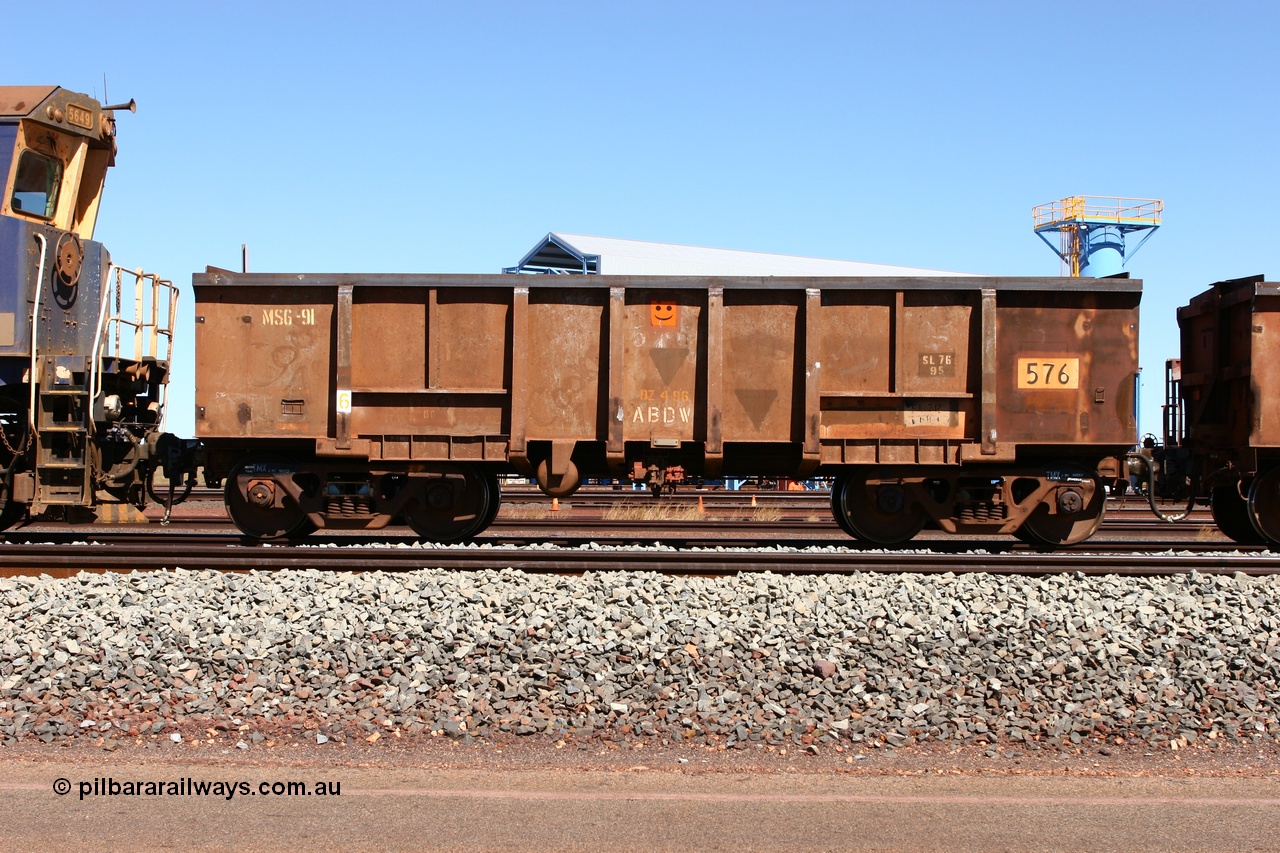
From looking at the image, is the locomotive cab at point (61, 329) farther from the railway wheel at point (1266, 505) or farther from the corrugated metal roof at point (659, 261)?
the corrugated metal roof at point (659, 261)

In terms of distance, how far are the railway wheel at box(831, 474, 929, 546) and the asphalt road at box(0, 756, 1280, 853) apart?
6.07 metres

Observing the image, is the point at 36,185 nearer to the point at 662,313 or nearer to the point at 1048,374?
the point at 662,313

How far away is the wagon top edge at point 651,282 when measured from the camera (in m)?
10.8

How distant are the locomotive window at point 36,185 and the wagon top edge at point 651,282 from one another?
1642mm

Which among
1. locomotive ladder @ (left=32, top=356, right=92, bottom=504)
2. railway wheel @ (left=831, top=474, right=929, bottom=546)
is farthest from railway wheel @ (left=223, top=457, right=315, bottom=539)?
railway wheel @ (left=831, top=474, right=929, bottom=546)

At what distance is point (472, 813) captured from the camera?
14.5 ft

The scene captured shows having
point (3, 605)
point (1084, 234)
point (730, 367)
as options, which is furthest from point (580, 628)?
point (1084, 234)

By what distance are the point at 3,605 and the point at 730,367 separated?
6744 millimetres

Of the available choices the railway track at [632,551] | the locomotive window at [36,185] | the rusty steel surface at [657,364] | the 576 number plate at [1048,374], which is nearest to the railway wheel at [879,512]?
the railway track at [632,551]

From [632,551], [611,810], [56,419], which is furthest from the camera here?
[56,419]

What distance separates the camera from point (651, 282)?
10914 mm

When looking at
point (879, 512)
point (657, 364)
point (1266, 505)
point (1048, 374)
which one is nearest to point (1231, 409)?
point (1266, 505)

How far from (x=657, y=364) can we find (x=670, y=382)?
0.23 m

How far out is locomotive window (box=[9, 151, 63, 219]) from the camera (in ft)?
34.5
